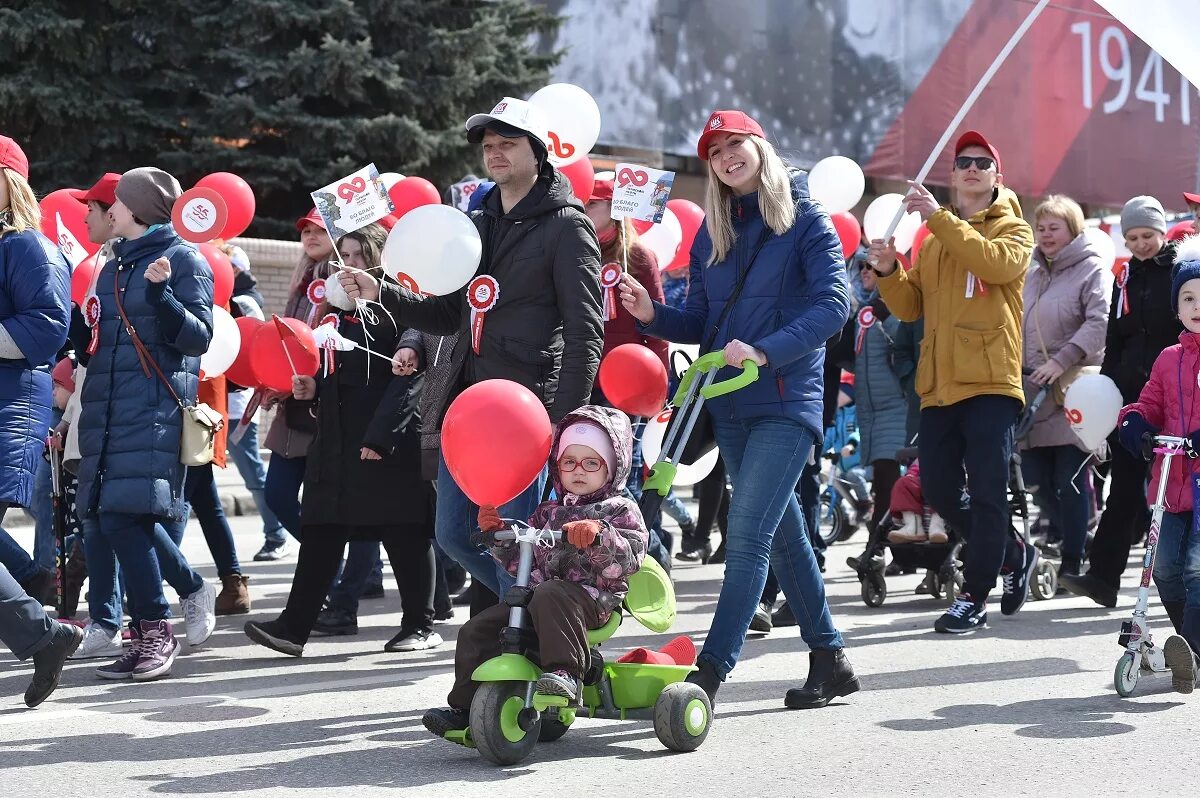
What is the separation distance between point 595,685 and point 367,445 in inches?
88.7

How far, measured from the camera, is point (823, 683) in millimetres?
5980

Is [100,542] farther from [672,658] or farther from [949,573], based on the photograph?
[949,573]

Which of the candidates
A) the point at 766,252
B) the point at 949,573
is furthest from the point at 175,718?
the point at 949,573

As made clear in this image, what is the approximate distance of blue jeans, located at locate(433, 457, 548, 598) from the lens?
580 cm

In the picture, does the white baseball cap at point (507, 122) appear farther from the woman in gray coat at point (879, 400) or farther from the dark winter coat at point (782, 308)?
the woman in gray coat at point (879, 400)

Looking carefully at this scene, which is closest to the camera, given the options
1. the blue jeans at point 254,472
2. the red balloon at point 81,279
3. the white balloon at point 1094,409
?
the white balloon at point 1094,409

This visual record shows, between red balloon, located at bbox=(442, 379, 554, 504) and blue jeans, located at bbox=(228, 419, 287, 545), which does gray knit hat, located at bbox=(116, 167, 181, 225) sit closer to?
red balloon, located at bbox=(442, 379, 554, 504)

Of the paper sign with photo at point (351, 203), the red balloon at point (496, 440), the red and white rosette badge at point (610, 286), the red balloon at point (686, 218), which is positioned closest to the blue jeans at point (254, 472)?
the red balloon at point (686, 218)

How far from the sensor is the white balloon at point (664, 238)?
9282mm

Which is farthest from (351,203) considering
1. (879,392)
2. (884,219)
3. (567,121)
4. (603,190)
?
(879,392)

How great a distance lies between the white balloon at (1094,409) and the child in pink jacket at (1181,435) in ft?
4.54

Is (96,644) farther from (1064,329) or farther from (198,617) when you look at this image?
(1064,329)

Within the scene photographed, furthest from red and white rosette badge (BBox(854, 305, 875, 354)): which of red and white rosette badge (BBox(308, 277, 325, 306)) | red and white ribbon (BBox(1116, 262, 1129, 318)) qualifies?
red and white rosette badge (BBox(308, 277, 325, 306))

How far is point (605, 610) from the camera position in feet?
17.1
